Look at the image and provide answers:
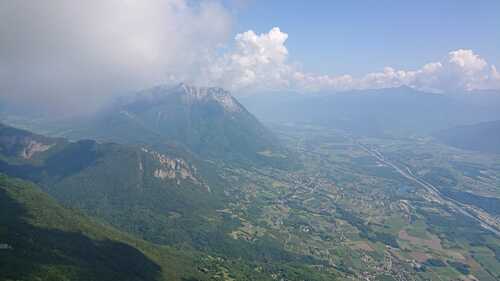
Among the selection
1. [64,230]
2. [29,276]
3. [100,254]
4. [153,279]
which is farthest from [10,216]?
[153,279]

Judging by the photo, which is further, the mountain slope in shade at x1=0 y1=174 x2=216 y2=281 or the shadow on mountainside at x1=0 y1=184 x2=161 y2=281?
the mountain slope in shade at x1=0 y1=174 x2=216 y2=281

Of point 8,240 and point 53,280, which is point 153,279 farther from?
point 8,240

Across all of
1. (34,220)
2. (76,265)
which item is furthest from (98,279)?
(34,220)

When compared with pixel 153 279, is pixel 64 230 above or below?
above

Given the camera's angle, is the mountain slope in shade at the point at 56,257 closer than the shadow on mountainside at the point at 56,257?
No

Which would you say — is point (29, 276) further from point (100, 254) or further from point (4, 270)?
point (100, 254)

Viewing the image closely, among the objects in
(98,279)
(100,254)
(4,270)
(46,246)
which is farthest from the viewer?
(100,254)

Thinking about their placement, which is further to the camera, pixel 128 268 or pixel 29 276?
pixel 128 268

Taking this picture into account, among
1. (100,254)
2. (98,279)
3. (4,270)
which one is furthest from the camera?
(100,254)

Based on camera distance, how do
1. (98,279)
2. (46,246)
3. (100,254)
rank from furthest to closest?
(100,254), (46,246), (98,279)
